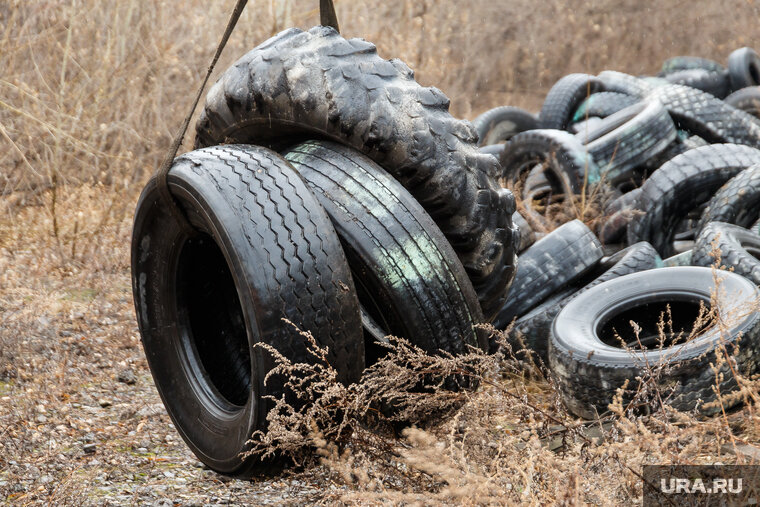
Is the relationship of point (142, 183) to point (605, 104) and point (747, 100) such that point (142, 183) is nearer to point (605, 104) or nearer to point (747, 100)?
point (605, 104)

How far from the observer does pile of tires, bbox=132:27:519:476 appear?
105 inches

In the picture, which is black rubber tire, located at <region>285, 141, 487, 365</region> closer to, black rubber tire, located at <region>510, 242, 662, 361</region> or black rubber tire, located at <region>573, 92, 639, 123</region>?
black rubber tire, located at <region>510, 242, 662, 361</region>

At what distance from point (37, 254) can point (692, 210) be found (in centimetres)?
506

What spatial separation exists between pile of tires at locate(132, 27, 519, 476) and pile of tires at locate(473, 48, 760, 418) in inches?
15.2

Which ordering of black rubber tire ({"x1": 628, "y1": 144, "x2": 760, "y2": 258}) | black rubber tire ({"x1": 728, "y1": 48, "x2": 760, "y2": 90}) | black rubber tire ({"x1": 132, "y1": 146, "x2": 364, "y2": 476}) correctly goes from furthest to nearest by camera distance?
1. black rubber tire ({"x1": 728, "y1": 48, "x2": 760, "y2": 90})
2. black rubber tire ({"x1": 628, "y1": 144, "x2": 760, "y2": 258})
3. black rubber tire ({"x1": 132, "y1": 146, "x2": 364, "y2": 476})

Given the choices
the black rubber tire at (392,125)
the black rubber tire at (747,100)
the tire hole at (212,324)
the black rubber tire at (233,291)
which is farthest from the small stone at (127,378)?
the black rubber tire at (747,100)

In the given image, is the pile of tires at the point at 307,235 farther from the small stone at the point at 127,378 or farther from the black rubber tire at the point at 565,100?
the black rubber tire at the point at 565,100

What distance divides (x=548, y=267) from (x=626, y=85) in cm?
469

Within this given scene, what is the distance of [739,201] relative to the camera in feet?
16.8

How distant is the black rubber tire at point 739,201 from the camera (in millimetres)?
5105

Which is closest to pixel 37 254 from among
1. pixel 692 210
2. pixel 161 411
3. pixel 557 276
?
pixel 161 411

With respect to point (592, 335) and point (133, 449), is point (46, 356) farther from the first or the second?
point (592, 335)

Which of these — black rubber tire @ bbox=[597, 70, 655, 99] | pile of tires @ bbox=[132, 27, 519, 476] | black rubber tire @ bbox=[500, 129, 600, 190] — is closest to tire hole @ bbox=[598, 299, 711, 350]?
pile of tires @ bbox=[132, 27, 519, 476]

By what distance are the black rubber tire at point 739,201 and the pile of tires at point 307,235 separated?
2.38 metres
